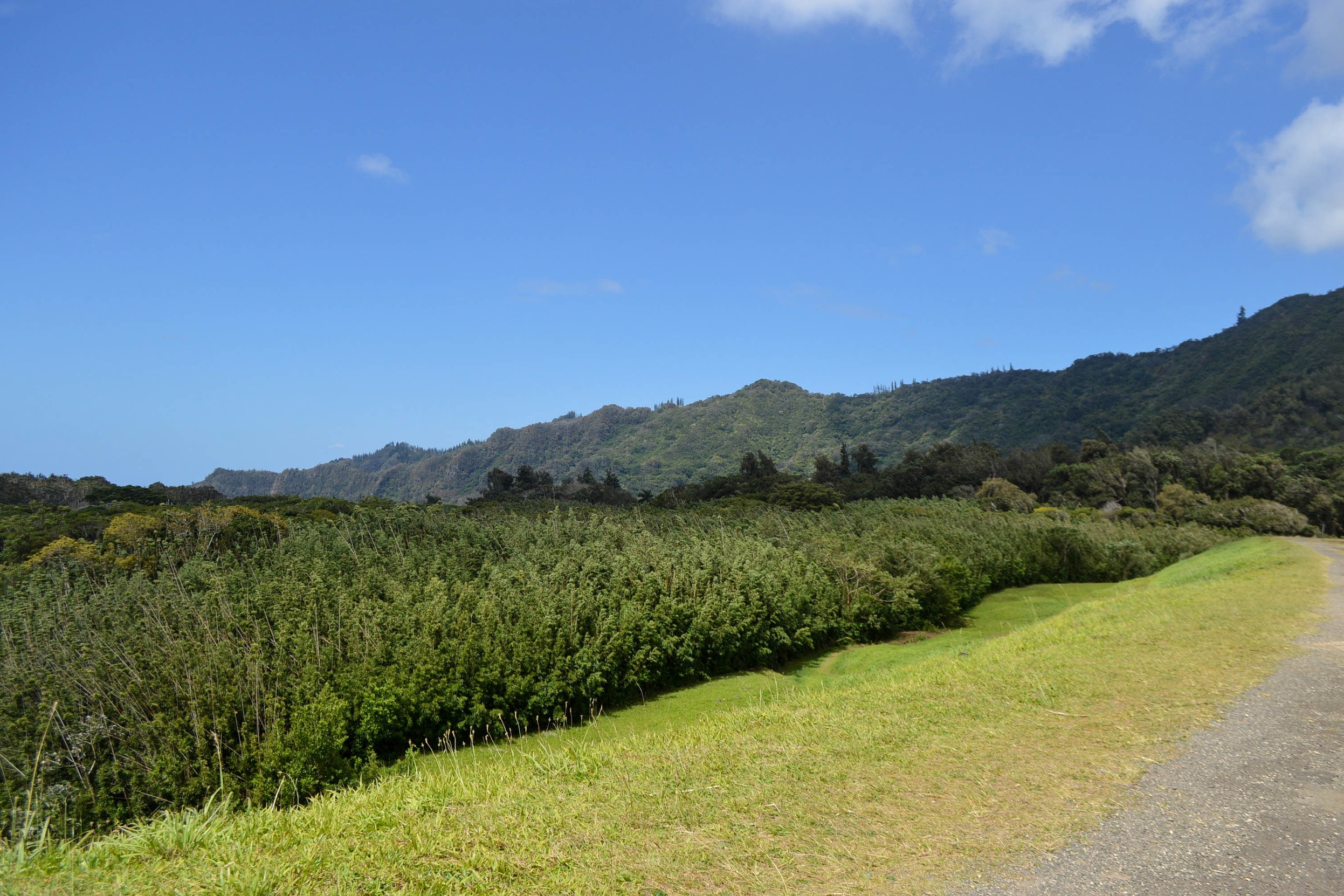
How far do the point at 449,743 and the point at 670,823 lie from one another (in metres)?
7.85

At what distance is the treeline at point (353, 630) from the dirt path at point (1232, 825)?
7439mm

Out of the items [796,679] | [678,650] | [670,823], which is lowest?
[796,679]

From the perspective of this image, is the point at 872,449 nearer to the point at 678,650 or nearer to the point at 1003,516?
the point at 1003,516

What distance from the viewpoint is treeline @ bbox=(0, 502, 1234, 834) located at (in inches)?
388

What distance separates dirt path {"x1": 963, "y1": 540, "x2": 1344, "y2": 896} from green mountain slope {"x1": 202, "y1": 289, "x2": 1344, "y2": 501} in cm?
8422

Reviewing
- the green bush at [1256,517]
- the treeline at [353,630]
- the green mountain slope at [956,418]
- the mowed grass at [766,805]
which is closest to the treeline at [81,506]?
the treeline at [353,630]

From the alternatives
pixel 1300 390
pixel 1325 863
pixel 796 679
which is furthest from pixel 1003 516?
pixel 1300 390

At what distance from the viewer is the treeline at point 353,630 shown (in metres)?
9.87

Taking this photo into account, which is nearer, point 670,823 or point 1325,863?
point 1325,863

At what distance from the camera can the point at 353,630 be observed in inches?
533

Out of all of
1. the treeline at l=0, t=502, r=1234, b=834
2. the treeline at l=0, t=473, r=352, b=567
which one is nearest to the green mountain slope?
the treeline at l=0, t=473, r=352, b=567

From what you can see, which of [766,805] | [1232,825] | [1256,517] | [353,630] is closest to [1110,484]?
[1256,517]

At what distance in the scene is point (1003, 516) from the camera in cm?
4197

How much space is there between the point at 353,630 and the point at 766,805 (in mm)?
10265
